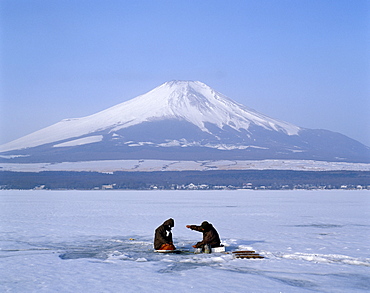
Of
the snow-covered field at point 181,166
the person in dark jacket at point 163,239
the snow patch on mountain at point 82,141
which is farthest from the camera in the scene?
the snow patch on mountain at point 82,141

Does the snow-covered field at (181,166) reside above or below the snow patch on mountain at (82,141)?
below

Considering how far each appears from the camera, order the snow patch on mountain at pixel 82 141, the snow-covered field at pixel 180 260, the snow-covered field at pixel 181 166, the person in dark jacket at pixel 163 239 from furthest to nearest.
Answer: the snow patch on mountain at pixel 82 141 < the snow-covered field at pixel 181 166 < the person in dark jacket at pixel 163 239 < the snow-covered field at pixel 180 260

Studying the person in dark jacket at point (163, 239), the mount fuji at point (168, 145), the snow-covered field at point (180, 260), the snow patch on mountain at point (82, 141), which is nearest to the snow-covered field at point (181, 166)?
the mount fuji at point (168, 145)

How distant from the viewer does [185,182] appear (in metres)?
115

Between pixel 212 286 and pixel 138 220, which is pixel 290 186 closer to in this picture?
pixel 138 220

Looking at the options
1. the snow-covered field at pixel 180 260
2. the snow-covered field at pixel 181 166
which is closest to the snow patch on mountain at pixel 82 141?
the snow-covered field at pixel 181 166

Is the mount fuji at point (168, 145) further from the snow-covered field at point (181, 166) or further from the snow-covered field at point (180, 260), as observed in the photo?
the snow-covered field at point (180, 260)

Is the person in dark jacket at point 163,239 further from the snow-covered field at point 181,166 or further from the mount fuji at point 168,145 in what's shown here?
the mount fuji at point 168,145

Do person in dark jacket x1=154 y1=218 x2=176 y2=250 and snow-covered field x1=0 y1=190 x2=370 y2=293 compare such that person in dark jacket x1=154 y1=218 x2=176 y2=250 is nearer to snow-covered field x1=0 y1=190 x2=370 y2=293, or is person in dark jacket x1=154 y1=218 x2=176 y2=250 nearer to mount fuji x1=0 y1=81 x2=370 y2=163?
snow-covered field x1=0 y1=190 x2=370 y2=293

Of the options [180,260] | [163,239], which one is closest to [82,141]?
[163,239]

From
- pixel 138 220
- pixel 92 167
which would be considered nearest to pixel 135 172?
pixel 92 167

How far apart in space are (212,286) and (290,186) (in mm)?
97638

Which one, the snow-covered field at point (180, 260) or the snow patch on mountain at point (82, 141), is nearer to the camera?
the snow-covered field at point (180, 260)

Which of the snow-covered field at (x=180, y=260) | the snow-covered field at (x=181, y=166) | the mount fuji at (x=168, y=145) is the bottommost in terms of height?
the snow-covered field at (x=180, y=260)
